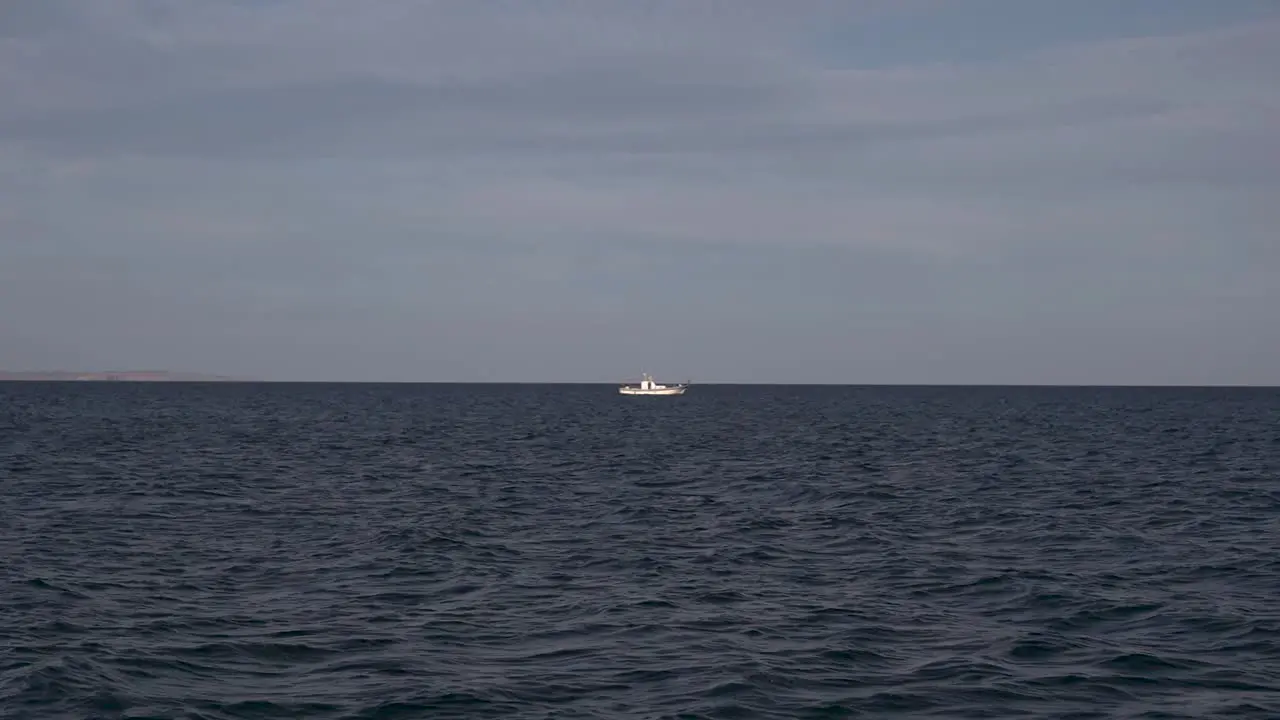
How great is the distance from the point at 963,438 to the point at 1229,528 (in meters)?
46.9

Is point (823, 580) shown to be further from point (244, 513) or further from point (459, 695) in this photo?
point (244, 513)

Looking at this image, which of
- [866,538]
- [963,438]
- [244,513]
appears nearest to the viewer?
[866,538]

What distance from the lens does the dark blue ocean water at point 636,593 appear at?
54.0ft

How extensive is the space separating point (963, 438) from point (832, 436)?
7.91 meters

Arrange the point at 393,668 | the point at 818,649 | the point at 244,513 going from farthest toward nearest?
the point at 244,513 → the point at 818,649 → the point at 393,668

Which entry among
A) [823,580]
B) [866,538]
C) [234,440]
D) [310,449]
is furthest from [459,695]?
[234,440]

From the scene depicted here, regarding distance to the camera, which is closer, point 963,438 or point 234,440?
point 234,440

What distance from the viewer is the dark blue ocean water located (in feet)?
54.0

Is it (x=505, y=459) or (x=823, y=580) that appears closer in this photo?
(x=823, y=580)

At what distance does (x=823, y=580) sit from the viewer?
24.7 metres

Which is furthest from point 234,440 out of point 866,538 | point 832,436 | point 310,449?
point 866,538

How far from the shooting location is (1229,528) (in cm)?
3234

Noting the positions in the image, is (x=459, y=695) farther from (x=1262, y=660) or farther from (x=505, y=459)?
(x=505, y=459)

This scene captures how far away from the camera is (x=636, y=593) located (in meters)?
23.2
